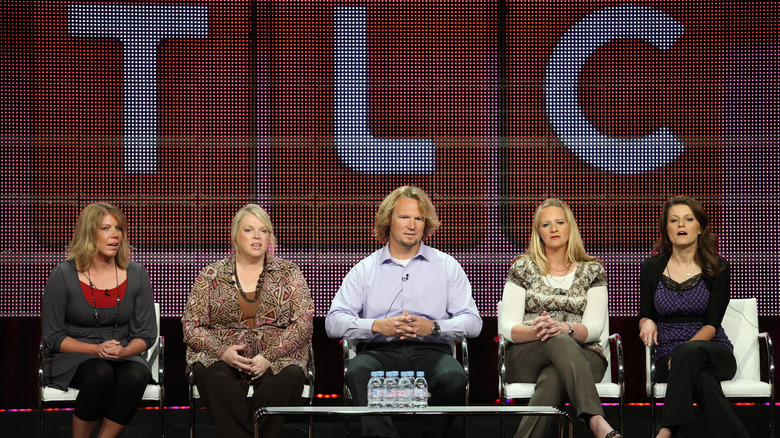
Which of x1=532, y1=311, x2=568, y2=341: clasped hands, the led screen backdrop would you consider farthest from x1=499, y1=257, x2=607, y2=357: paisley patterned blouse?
the led screen backdrop

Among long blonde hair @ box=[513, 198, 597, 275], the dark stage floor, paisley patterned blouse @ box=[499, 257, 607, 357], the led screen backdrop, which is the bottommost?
the dark stage floor

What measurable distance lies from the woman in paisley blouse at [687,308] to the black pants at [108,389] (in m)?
2.75

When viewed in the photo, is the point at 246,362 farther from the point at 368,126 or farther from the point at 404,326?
the point at 368,126

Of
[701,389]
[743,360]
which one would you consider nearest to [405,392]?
[701,389]

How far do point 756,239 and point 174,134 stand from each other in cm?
385

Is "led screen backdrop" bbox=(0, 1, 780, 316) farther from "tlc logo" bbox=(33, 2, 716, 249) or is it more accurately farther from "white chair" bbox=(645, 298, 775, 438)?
"white chair" bbox=(645, 298, 775, 438)

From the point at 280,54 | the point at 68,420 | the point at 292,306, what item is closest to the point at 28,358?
the point at 68,420

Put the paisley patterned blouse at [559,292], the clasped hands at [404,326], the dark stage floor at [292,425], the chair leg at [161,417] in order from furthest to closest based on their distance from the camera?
the dark stage floor at [292,425]
the paisley patterned blouse at [559,292]
the chair leg at [161,417]
the clasped hands at [404,326]

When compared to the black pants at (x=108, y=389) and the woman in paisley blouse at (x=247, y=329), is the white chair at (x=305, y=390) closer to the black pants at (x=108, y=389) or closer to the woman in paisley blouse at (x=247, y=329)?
the woman in paisley blouse at (x=247, y=329)

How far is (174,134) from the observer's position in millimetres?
5590

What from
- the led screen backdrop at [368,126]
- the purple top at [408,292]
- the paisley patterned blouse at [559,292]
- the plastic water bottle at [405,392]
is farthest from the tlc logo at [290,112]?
the plastic water bottle at [405,392]

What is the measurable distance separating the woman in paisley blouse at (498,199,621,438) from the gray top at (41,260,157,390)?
2.02 metres

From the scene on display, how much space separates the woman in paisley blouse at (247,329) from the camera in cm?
441

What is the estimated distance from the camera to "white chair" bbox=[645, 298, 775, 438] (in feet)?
15.2
